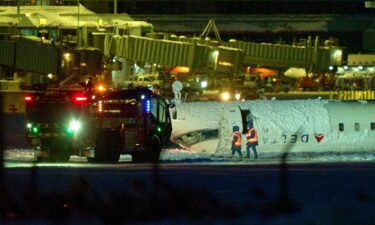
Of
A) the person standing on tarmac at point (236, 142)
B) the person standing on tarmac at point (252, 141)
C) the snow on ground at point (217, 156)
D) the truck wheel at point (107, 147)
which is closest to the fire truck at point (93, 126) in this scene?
the truck wheel at point (107, 147)

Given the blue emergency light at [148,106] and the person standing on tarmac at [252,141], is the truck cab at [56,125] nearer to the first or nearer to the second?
the blue emergency light at [148,106]

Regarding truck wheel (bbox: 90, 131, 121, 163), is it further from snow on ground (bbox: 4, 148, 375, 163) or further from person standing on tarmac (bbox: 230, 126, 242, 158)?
person standing on tarmac (bbox: 230, 126, 242, 158)

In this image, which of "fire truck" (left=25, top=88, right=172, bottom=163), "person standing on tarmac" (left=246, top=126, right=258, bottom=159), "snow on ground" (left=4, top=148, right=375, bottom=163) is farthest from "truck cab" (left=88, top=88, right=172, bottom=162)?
"person standing on tarmac" (left=246, top=126, right=258, bottom=159)

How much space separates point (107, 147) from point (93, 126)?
2.91 feet

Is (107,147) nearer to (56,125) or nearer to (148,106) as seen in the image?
(56,125)

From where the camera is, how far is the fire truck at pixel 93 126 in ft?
120

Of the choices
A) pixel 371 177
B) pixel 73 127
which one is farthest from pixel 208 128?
pixel 371 177

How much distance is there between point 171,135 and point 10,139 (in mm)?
9615

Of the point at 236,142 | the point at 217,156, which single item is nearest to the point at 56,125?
the point at 217,156

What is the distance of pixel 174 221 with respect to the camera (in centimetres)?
1870

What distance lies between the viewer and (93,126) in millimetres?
36781

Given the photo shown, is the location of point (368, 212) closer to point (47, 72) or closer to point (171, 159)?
point (171, 159)

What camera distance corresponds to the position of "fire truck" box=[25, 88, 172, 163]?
3650cm

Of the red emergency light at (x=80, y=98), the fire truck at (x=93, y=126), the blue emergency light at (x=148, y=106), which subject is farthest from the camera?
the red emergency light at (x=80, y=98)
